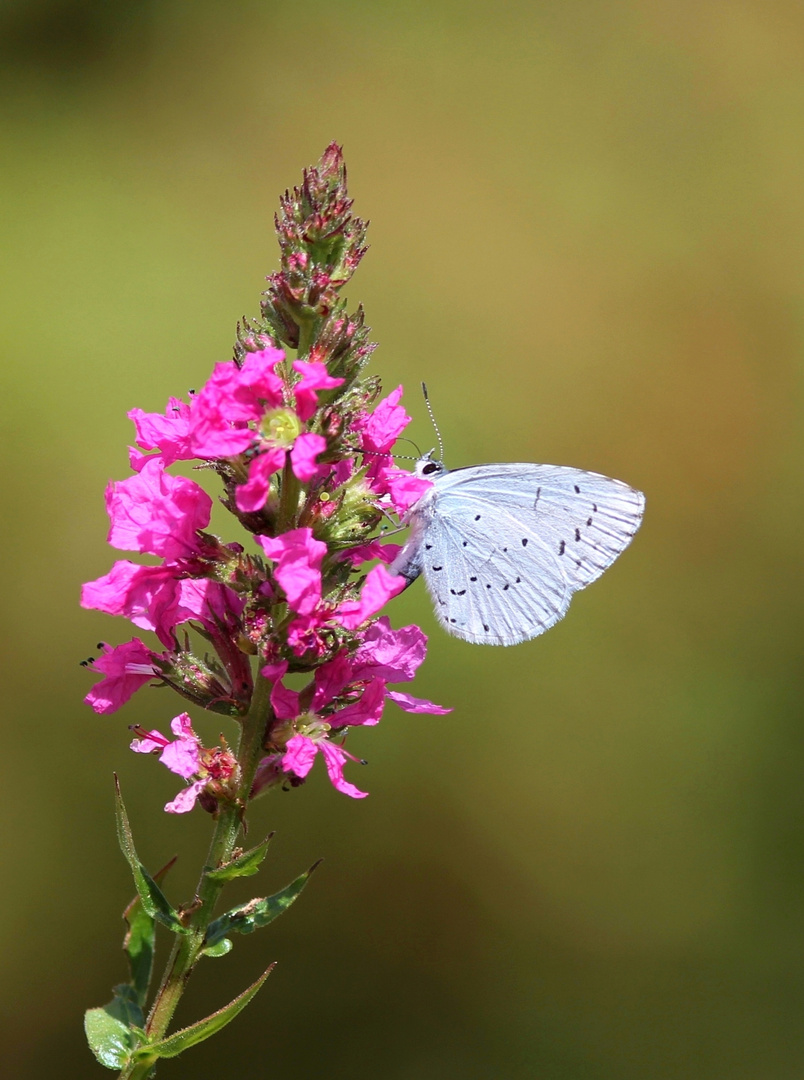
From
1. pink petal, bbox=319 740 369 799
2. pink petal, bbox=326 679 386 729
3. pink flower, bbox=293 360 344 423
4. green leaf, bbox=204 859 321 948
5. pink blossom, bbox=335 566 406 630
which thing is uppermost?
pink flower, bbox=293 360 344 423

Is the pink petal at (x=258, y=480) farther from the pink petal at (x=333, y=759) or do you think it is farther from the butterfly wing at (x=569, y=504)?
the butterfly wing at (x=569, y=504)

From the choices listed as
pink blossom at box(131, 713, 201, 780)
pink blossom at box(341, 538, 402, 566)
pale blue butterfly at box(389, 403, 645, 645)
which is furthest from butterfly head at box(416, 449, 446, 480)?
pink blossom at box(131, 713, 201, 780)

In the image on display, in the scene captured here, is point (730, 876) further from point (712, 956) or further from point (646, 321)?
point (646, 321)

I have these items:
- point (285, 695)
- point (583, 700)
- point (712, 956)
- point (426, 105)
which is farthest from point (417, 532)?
point (426, 105)

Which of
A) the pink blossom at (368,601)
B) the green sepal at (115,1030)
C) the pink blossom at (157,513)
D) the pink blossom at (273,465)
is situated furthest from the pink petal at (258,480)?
the green sepal at (115,1030)

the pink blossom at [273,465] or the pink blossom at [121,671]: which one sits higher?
the pink blossom at [273,465]

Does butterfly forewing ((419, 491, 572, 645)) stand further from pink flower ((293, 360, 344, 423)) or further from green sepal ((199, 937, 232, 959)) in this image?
green sepal ((199, 937, 232, 959))
